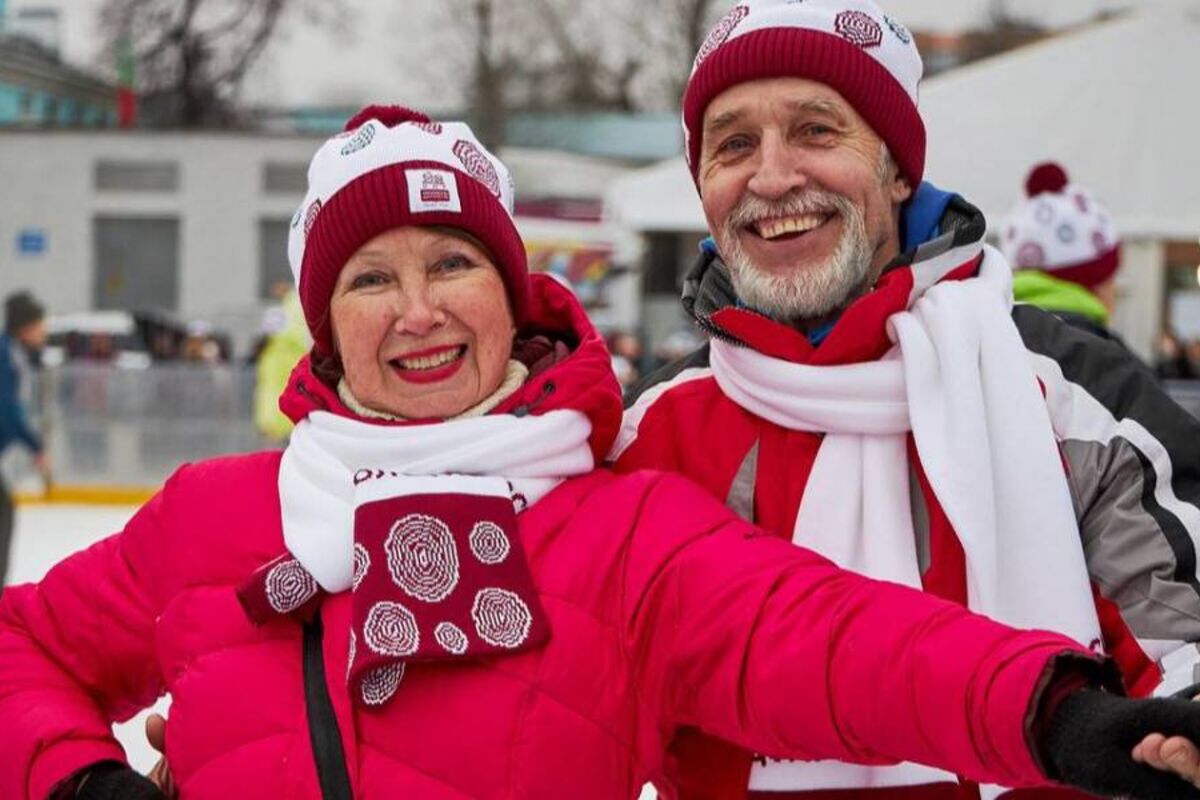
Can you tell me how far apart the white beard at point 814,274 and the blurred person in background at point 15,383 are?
16.7 feet

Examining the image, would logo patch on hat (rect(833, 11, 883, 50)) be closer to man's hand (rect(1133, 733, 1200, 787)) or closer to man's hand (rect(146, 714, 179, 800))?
man's hand (rect(1133, 733, 1200, 787))

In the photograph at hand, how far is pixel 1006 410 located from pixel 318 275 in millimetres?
775

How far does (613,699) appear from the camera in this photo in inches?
64.3

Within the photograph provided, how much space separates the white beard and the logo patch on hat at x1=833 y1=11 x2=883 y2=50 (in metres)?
0.18

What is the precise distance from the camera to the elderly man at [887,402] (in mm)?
1737

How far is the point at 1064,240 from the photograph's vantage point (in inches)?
151

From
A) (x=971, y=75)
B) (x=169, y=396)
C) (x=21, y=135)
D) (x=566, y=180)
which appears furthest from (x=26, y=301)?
(x=21, y=135)

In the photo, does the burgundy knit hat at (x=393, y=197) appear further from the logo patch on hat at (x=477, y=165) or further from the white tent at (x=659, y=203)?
the white tent at (x=659, y=203)

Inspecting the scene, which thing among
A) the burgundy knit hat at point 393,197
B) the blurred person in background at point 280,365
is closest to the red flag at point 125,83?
the blurred person in background at point 280,365

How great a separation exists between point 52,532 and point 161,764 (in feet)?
25.9

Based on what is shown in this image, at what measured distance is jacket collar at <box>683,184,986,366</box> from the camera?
1811 mm

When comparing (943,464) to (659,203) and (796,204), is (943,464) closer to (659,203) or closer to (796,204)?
(796,204)

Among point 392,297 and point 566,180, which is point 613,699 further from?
point 566,180

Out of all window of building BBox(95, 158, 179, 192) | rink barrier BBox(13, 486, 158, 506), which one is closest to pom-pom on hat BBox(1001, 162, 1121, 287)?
rink barrier BBox(13, 486, 158, 506)
